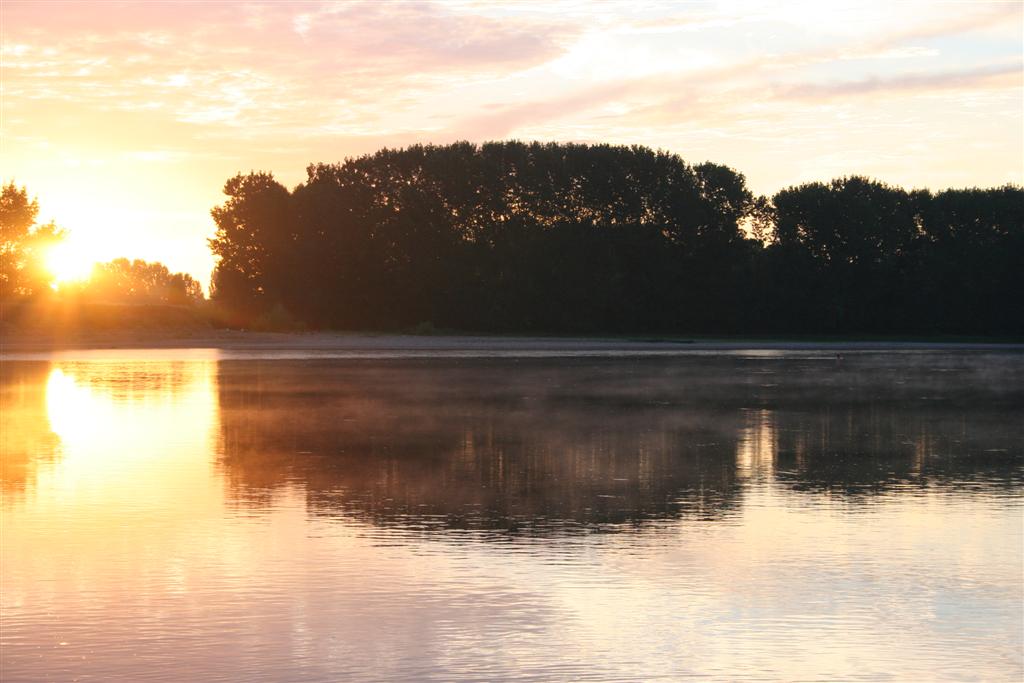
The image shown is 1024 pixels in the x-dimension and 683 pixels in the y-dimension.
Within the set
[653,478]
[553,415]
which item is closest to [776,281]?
[553,415]

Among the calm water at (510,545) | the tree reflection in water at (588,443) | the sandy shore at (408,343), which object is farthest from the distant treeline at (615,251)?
the calm water at (510,545)

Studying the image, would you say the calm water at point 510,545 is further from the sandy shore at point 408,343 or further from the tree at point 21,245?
the tree at point 21,245

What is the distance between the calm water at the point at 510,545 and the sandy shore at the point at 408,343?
131 ft

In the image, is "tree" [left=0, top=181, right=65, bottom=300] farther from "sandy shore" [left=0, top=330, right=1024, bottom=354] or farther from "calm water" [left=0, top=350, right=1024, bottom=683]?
"calm water" [left=0, top=350, right=1024, bottom=683]

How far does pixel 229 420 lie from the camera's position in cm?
2331

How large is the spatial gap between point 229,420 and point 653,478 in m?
10.1

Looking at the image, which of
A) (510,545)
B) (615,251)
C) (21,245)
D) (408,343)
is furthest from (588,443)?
(21,245)

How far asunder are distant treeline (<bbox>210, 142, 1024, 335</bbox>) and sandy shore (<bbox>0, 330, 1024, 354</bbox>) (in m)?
5.84

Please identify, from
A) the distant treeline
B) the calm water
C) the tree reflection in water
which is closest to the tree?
the distant treeline

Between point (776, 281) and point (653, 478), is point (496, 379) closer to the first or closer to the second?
point (653, 478)

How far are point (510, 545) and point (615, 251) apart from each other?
78636mm

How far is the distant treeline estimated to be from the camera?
88.1 meters

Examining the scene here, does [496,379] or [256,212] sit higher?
[256,212]

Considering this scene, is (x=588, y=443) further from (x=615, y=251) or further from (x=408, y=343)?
(x=615, y=251)
